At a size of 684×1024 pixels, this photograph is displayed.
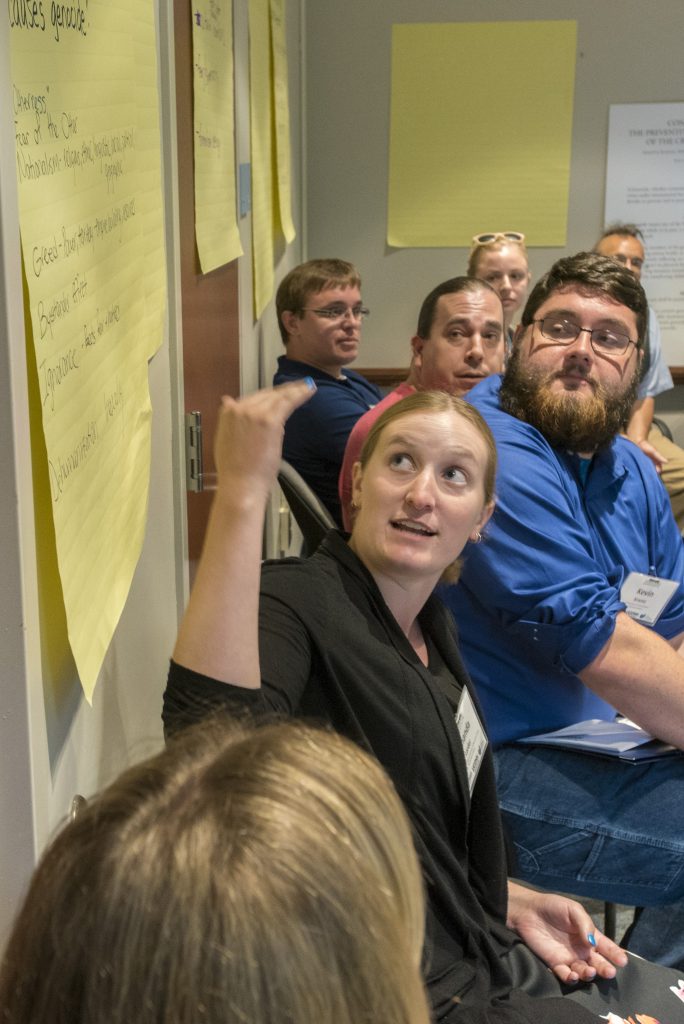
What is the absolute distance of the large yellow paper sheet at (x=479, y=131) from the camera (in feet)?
14.2

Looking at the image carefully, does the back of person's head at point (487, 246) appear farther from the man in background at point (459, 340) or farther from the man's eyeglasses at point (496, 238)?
the man in background at point (459, 340)

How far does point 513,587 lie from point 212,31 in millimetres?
1107

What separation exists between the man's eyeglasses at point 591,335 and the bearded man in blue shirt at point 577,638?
0.15 feet

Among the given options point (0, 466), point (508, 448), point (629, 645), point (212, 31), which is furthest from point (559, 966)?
point (212, 31)

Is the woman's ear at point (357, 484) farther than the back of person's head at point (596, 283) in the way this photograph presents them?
No

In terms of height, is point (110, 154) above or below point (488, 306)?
above

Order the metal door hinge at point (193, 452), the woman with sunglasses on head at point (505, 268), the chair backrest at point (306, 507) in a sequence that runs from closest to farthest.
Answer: the metal door hinge at point (193, 452), the chair backrest at point (306, 507), the woman with sunglasses on head at point (505, 268)

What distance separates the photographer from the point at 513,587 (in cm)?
162

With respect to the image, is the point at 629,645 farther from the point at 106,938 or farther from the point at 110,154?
the point at 106,938

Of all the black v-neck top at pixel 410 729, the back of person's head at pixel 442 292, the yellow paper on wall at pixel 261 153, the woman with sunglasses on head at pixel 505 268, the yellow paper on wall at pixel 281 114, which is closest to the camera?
the black v-neck top at pixel 410 729

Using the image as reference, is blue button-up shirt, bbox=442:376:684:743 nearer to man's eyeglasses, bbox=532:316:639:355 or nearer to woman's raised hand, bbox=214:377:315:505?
man's eyeglasses, bbox=532:316:639:355

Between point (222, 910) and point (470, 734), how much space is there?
0.85 meters

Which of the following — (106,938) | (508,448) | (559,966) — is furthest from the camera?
(508,448)

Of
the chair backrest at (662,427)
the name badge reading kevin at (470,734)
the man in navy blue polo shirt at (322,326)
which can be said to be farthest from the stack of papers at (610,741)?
the chair backrest at (662,427)
